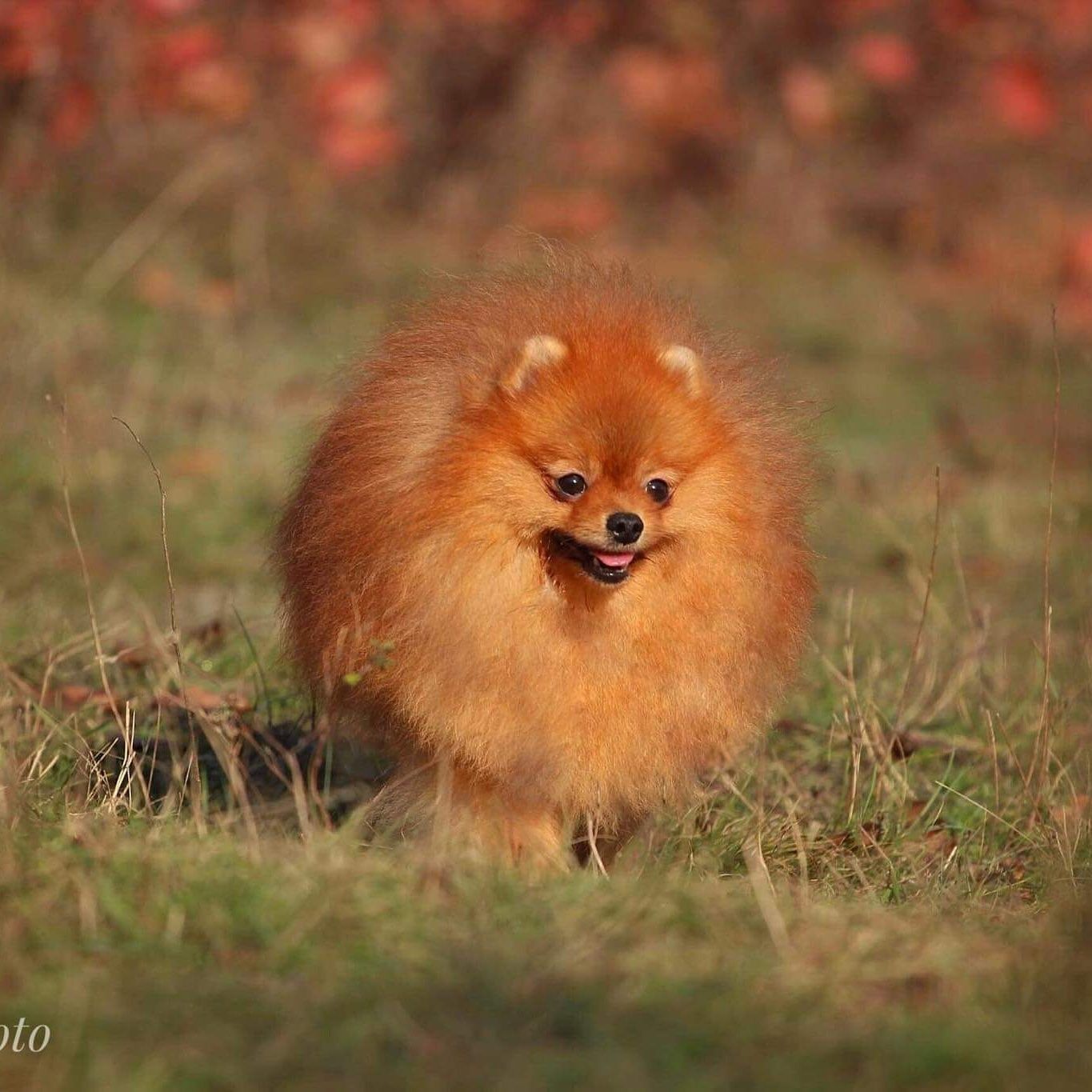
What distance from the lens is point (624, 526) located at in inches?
143

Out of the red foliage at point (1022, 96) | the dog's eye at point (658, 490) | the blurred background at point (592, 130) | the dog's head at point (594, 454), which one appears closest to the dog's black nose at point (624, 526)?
the dog's head at point (594, 454)

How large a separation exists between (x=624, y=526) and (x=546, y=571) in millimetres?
289

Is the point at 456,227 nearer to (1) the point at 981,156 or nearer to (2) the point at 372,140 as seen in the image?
(2) the point at 372,140

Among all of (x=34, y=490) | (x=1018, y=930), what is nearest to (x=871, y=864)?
(x=1018, y=930)

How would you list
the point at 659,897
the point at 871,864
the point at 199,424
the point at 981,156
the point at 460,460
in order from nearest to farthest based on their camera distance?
1. the point at 659,897
2. the point at 460,460
3. the point at 871,864
4. the point at 199,424
5. the point at 981,156

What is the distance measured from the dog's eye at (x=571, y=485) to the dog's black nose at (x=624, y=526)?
0.15 meters

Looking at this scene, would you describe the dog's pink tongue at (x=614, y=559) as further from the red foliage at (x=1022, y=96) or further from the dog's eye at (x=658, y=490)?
the red foliage at (x=1022, y=96)

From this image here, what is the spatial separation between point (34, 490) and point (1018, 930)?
4908 mm

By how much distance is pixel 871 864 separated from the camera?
428 cm

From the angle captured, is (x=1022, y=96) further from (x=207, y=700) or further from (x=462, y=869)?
(x=462, y=869)

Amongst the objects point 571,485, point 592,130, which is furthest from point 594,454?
point 592,130

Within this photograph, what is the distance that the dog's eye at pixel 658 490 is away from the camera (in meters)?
3.79

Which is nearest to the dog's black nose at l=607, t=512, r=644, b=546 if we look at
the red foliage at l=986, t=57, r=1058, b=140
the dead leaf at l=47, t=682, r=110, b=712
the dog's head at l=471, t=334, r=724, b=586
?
the dog's head at l=471, t=334, r=724, b=586

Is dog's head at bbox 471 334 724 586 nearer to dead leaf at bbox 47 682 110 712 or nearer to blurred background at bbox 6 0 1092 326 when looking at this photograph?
dead leaf at bbox 47 682 110 712
